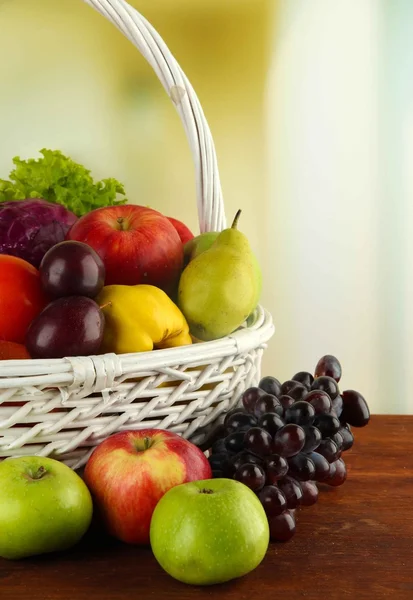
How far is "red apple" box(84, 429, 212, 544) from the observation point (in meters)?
0.68

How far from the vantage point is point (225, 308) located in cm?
87

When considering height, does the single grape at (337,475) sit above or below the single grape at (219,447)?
below

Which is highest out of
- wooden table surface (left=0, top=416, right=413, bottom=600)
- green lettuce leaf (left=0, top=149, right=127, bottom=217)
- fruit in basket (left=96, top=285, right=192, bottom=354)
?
green lettuce leaf (left=0, top=149, right=127, bottom=217)

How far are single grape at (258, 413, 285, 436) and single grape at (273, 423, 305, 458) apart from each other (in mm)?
13

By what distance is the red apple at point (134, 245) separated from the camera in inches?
35.8

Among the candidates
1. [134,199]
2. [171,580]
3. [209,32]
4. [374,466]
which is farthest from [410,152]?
[171,580]

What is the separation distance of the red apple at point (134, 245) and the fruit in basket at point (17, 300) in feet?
0.41

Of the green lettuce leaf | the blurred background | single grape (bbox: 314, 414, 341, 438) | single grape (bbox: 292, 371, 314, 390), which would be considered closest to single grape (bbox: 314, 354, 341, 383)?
single grape (bbox: 292, 371, 314, 390)

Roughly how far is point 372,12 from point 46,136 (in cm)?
106

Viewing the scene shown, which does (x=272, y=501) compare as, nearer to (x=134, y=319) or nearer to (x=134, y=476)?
(x=134, y=476)

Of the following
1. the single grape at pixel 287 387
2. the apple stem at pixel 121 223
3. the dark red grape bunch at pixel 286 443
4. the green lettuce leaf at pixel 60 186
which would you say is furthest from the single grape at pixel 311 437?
the green lettuce leaf at pixel 60 186

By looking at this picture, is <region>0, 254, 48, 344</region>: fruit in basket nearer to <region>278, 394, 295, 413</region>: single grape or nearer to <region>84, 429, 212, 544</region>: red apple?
<region>84, 429, 212, 544</region>: red apple

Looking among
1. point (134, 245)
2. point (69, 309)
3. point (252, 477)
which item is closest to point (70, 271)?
point (69, 309)

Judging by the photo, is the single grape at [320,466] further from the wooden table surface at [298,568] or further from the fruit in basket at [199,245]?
the fruit in basket at [199,245]
